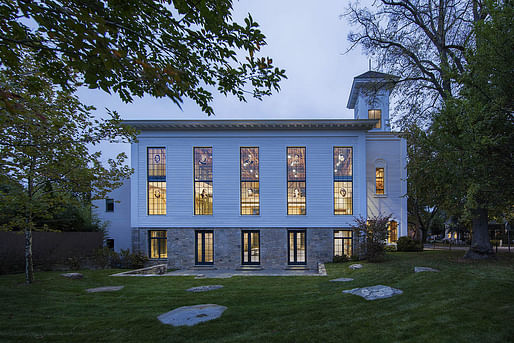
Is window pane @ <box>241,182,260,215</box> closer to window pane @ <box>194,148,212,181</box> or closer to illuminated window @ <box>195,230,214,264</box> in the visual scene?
window pane @ <box>194,148,212,181</box>

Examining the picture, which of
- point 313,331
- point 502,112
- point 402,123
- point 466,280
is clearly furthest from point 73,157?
point 402,123

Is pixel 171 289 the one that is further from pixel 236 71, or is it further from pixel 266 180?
pixel 266 180

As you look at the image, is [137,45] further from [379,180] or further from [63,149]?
[379,180]

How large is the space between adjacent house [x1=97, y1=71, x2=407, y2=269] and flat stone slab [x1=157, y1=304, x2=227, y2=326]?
11402 mm

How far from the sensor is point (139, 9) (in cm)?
Answer: 371

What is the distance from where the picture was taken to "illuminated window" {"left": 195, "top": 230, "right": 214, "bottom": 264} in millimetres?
18109

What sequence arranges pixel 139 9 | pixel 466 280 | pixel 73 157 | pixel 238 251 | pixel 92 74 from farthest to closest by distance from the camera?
pixel 238 251 → pixel 466 280 → pixel 73 157 → pixel 139 9 → pixel 92 74

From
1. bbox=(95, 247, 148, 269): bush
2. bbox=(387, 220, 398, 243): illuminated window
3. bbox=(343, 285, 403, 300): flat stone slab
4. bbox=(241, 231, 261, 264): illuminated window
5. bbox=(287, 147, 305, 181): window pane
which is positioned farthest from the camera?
bbox=(387, 220, 398, 243): illuminated window

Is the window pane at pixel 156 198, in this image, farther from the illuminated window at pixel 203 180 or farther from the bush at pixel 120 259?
the bush at pixel 120 259

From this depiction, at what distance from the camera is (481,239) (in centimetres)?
1391

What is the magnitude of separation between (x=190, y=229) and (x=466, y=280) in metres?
14.8

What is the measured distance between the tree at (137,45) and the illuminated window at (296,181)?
13896mm

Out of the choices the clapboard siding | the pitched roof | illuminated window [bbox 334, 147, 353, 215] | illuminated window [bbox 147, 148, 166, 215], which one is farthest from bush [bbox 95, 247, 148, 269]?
illuminated window [bbox 334, 147, 353, 215]

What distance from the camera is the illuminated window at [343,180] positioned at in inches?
712
